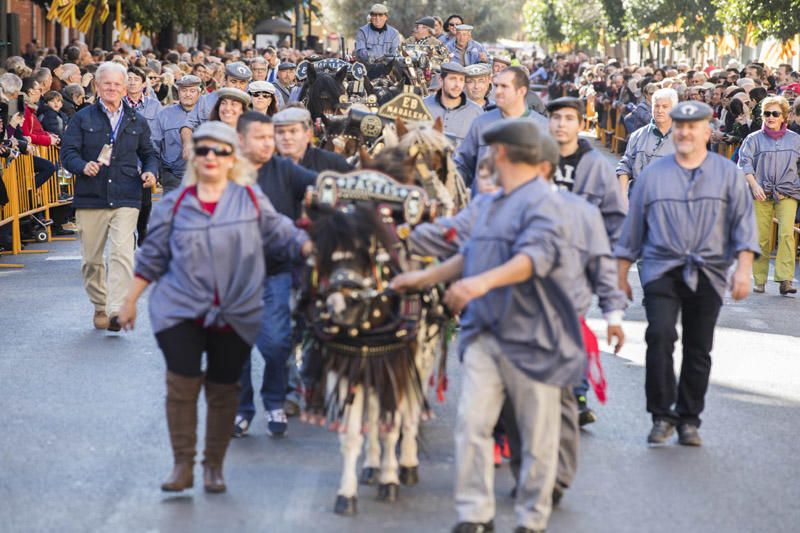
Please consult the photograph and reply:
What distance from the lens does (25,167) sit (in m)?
17.4

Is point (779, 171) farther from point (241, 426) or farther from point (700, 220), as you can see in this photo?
point (241, 426)

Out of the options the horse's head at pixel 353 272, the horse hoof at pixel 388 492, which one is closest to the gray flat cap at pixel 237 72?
the horse's head at pixel 353 272

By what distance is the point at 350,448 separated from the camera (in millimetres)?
7117

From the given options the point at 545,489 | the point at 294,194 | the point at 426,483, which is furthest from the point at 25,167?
the point at 545,489

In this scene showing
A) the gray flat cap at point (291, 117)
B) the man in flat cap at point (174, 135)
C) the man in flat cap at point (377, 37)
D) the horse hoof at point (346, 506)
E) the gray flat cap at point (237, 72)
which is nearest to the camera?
the horse hoof at point (346, 506)

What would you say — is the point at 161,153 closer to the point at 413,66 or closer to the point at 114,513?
the point at 413,66

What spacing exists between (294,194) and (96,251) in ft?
12.5

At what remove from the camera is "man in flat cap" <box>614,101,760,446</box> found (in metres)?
8.52

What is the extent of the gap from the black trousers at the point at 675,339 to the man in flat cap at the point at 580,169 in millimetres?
513

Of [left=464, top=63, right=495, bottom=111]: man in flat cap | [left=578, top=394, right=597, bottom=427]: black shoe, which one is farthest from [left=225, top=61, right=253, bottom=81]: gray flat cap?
[left=578, top=394, right=597, bottom=427]: black shoe

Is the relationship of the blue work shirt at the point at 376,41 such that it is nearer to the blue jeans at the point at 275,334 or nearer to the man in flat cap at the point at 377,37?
the man in flat cap at the point at 377,37

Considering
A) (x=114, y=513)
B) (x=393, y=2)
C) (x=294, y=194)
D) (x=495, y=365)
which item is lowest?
(x=114, y=513)

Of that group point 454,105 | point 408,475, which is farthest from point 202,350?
point 454,105

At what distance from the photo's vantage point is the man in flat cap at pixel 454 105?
41.0 ft
